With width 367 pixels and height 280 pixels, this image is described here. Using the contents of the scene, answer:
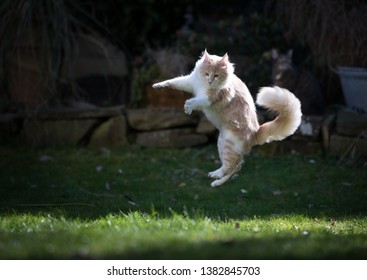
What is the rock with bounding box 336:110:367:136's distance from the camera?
755cm

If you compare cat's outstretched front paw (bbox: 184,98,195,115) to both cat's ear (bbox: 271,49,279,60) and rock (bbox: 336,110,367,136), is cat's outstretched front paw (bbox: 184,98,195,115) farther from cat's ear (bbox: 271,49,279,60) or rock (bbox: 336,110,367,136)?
cat's ear (bbox: 271,49,279,60)

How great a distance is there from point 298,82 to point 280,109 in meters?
3.40

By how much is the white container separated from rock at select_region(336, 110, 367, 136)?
198mm

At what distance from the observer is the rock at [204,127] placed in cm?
834

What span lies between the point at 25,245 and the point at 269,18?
235 inches

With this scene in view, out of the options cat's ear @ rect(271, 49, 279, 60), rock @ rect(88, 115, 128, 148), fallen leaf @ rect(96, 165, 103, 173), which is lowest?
fallen leaf @ rect(96, 165, 103, 173)

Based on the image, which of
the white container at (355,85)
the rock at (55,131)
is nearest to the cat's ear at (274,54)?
the white container at (355,85)

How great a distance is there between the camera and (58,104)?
28.2 ft

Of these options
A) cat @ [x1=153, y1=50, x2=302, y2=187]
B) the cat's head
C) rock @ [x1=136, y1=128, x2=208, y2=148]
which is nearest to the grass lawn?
rock @ [x1=136, y1=128, x2=208, y2=148]

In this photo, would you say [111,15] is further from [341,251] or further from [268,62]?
[341,251]

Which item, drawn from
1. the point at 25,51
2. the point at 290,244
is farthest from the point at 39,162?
the point at 290,244

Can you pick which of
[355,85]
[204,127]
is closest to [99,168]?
[204,127]

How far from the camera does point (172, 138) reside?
27.7ft

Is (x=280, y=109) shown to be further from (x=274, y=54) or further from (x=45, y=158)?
(x=45, y=158)
